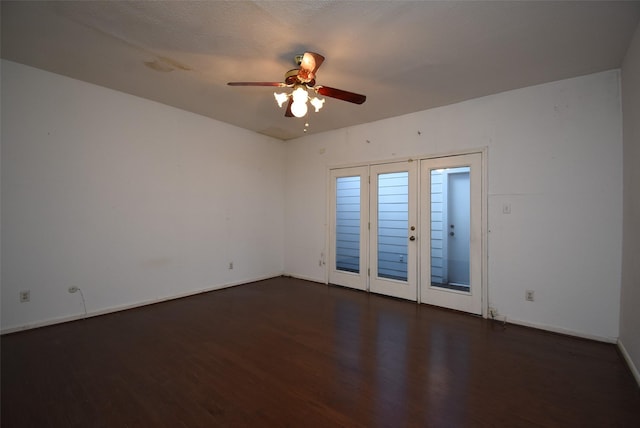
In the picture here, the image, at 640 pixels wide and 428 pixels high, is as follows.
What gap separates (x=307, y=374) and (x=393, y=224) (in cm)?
275

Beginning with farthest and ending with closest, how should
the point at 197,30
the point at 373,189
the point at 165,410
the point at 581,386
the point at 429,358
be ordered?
the point at 373,189, the point at 429,358, the point at 197,30, the point at 581,386, the point at 165,410

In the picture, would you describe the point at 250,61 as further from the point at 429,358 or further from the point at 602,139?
the point at 602,139

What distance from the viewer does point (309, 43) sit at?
247cm

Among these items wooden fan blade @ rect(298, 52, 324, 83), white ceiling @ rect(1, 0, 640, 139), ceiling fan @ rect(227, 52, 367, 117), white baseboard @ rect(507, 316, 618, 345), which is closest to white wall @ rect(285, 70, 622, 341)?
white baseboard @ rect(507, 316, 618, 345)

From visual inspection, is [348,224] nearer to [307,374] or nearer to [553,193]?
[553,193]

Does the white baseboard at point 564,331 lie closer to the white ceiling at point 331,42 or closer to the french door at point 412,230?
the french door at point 412,230

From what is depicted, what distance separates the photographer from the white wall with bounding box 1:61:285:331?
2.95m

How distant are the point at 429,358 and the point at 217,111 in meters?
4.17

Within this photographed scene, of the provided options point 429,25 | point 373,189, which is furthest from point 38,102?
point 373,189

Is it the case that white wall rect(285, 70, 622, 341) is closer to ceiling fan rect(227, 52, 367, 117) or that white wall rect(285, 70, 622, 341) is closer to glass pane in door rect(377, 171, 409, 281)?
→ glass pane in door rect(377, 171, 409, 281)

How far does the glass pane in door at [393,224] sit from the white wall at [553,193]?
2.41ft

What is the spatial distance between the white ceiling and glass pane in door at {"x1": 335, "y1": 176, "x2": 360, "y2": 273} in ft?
5.73

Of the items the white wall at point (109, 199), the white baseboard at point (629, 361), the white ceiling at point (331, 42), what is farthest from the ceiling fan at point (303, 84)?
the white baseboard at point (629, 361)

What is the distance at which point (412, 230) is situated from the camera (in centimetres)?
418
